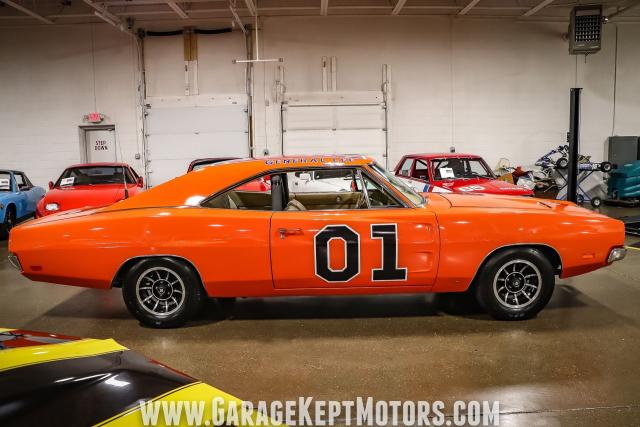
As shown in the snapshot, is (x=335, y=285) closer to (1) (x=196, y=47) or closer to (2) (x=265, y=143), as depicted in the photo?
(2) (x=265, y=143)

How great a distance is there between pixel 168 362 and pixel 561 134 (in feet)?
41.9

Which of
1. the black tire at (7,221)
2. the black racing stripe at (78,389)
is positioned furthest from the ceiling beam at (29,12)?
the black racing stripe at (78,389)

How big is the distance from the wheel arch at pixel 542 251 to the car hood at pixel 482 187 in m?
3.41

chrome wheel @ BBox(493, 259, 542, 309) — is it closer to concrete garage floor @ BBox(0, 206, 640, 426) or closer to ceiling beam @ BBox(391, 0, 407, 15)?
concrete garage floor @ BBox(0, 206, 640, 426)

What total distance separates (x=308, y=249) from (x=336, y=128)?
890cm

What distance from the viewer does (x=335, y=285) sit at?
3635 millimetres

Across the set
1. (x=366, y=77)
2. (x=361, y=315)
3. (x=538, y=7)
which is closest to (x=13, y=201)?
(x=361, y=315)

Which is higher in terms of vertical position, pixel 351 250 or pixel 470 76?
pixel 470 76

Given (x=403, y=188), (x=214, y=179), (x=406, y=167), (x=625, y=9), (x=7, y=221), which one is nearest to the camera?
(x=214, y=179)

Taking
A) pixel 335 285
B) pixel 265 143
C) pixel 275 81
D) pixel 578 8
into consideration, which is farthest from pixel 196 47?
pixel 335 285

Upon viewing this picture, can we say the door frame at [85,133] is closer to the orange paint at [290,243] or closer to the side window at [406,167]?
the side window at [406,167]

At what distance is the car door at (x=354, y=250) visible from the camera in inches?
141

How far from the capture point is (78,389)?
4.17ft

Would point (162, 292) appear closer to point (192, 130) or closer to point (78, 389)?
point (78, 389)
